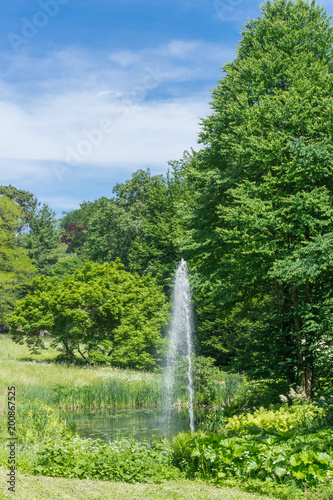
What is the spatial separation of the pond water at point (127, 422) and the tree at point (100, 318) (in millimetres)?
9521

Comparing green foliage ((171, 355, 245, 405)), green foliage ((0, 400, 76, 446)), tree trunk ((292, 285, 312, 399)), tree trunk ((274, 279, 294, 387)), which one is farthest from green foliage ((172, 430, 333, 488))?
green foliage ((171, 355, 245, 405))

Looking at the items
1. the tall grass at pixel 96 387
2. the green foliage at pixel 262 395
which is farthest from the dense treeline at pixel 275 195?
the tall grass at pixel 96 387

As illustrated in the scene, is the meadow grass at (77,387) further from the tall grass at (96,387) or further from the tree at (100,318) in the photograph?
the tree at (100,318)

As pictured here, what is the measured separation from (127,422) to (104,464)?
7654 mm

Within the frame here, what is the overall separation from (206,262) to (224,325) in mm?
7351

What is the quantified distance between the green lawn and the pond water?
540 centimetres

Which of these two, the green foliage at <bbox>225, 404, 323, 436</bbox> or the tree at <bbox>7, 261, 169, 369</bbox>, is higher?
the tree at <bbox>7, 261, 169, 369</bbox>

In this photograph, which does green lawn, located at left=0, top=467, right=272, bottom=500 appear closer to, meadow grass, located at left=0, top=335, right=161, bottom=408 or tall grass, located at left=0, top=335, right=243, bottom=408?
tall grass, located at left=0, top=335, right=243, bottom=408

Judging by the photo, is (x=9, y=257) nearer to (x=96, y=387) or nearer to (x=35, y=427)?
(x=96, y=387)

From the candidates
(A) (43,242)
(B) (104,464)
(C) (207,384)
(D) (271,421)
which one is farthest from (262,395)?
(A) (43,242)

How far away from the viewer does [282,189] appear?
53.8 ft

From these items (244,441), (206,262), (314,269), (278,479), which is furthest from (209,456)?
(206,262)

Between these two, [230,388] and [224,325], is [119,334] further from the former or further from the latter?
[230,388]

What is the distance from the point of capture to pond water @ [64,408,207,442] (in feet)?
41.6
